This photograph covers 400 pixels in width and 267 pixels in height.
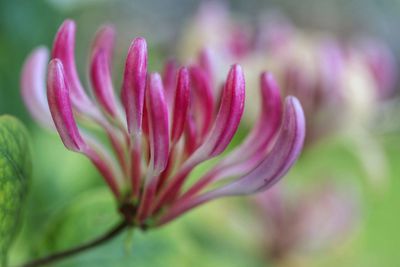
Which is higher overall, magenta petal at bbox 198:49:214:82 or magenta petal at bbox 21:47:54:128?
magenta petal at bbox 198:49:214:82

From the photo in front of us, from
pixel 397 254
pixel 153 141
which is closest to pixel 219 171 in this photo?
pixel 153 141

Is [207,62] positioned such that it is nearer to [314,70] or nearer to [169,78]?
[169,78]

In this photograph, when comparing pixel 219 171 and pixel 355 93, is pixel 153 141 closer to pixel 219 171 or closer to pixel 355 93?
pixel 219 171

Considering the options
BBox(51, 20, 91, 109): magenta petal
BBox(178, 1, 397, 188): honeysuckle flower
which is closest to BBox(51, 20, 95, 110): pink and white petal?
BBox(51, 20, 91, 109): magenta petal

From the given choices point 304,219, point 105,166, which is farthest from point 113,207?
point 304,219

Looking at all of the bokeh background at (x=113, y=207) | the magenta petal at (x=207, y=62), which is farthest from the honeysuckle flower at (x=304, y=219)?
the magenta petal at (x=207, y=62)

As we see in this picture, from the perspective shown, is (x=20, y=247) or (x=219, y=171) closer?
(x=219, y=171)

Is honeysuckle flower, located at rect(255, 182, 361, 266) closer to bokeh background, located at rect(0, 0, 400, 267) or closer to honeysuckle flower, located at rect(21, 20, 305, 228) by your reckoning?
bokeh background, located at rect(0, 0, 400, 267)
